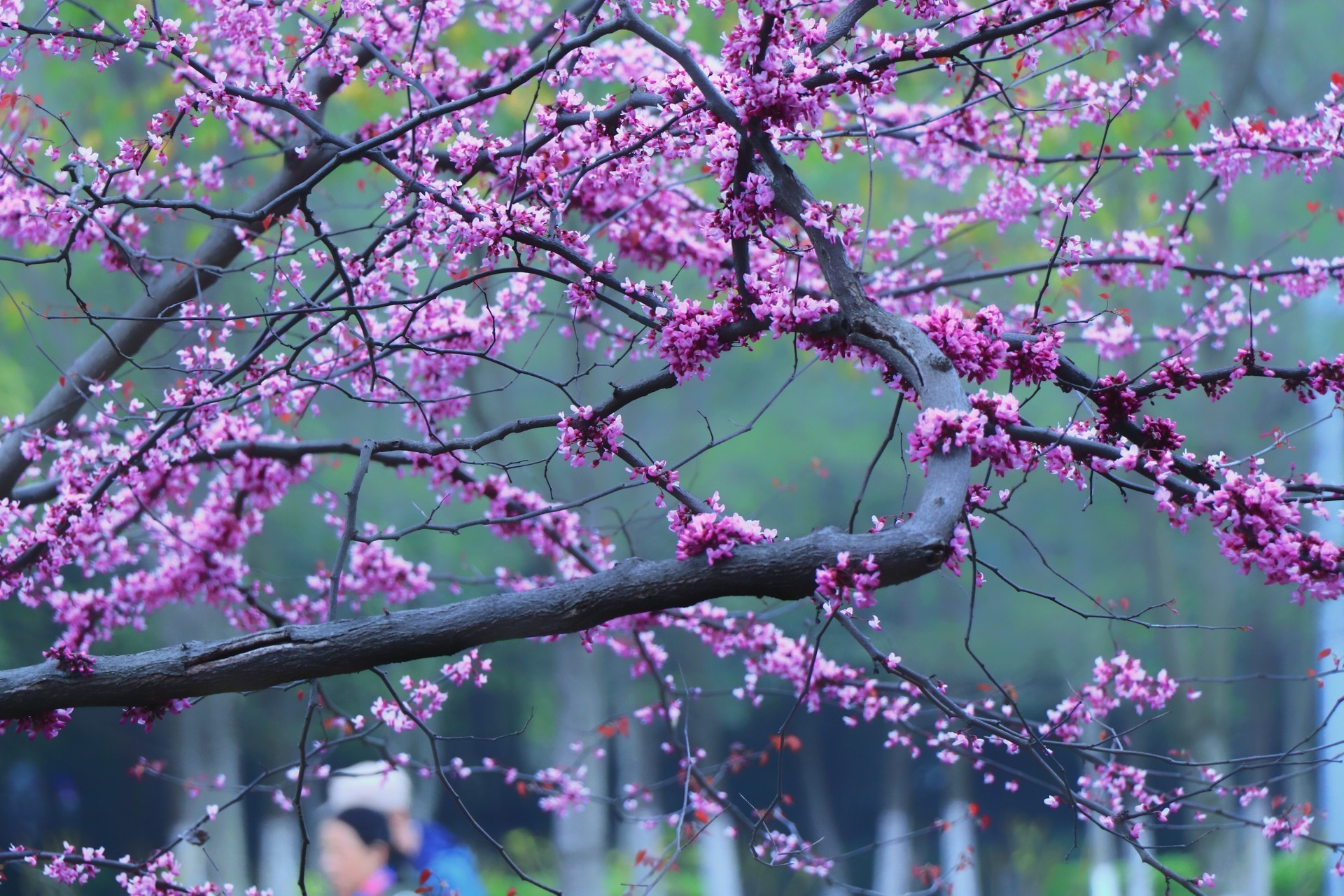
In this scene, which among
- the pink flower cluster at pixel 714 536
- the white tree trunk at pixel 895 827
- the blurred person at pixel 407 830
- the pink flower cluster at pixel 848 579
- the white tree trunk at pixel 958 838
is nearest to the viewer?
the pink flower cluster at pixel 848 579

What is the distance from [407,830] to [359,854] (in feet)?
1.67

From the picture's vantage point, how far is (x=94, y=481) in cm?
280

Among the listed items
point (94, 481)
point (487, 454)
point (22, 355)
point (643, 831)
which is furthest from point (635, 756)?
point (22, 355)

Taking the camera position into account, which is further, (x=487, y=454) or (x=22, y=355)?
(x=22, y=355)

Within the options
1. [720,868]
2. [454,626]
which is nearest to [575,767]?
[720,868]

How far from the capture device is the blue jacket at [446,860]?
5762mm

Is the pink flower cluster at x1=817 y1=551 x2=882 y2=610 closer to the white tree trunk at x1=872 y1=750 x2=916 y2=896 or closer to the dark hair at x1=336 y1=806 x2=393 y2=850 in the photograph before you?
the dark hair at x1=336 y1=806 x2=393 y2=850

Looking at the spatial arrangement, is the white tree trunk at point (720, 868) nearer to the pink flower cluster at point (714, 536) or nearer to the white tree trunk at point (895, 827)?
the white tree trunk at point (895, 827)

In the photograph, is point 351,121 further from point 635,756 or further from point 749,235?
point 749,235

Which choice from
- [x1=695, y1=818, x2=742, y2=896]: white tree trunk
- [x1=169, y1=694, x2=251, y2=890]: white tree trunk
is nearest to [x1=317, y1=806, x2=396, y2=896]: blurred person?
[x1=169, y1=694, x2=251, y2=890]: white tree trunk

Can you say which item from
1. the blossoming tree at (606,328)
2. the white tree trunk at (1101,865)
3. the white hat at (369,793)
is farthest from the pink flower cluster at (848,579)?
the white tree trunk at (1101,865)

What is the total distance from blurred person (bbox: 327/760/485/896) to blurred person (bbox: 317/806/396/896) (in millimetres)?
60

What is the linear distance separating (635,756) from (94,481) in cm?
396

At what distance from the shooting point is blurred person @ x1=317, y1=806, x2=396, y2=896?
539 centimetres
